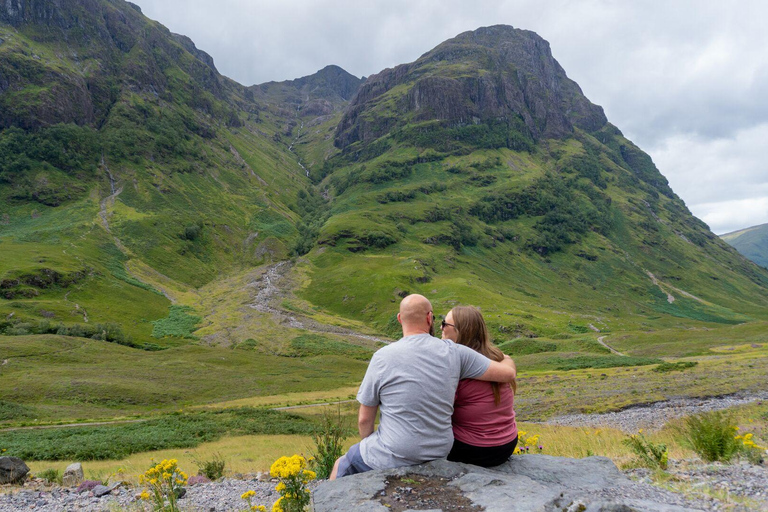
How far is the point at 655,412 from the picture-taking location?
28.0 meters

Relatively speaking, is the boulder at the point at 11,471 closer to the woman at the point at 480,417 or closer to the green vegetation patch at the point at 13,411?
the woman at the point at 480,417

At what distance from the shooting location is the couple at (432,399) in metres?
6.52

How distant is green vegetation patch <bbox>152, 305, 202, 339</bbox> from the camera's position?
103 meters

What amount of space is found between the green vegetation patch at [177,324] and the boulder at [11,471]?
94.9m

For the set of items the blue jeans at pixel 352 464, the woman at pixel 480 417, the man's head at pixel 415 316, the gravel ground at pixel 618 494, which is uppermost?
the man's head at pixel 415 316

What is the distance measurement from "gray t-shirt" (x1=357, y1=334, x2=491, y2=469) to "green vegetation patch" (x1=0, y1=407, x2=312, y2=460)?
24615 mm

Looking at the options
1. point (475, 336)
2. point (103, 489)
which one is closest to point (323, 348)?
point (103, 489)

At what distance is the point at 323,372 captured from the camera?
7644cm

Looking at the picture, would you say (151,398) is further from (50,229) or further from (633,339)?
(50,229)

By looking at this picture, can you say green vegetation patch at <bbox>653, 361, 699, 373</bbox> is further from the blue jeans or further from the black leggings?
the blue jeans

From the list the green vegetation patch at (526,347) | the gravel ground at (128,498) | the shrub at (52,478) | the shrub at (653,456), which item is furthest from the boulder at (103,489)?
the green vegetation patch at (526,347)


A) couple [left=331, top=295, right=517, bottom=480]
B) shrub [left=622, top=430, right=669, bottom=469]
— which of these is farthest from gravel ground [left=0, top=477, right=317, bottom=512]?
shrub [left=622, top=430, right=669, bottom=469]

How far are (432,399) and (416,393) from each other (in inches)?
11.9

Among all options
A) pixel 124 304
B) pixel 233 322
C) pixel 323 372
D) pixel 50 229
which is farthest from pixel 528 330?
pixel 50 229
